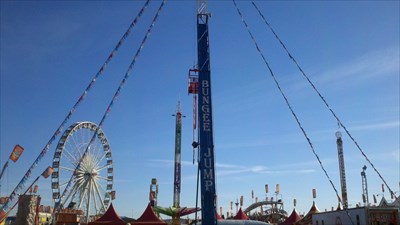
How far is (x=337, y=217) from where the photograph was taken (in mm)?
35875

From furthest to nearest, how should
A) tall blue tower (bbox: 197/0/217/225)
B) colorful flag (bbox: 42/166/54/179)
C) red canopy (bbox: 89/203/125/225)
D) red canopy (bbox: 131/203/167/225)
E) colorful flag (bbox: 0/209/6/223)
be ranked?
colorful flag (bbox: 42/166/54/179) < colorful flag (bbox: 0/209/6/223) < red canopy (bbox: 131/203/167/225) < red canopy (bbox: 89/203/125/225) < tall blue tower (bbox: 197/0/217/225)

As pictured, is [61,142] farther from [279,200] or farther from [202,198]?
[279,200]

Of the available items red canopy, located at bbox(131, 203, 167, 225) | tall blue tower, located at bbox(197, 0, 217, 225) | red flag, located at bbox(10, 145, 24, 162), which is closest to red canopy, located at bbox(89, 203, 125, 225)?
red canopy, located at bbox(131, 203, 167, 225)

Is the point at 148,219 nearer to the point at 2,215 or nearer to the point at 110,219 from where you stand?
the point at 110,219

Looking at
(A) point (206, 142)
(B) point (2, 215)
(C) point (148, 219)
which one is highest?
(A) point (206, 142)

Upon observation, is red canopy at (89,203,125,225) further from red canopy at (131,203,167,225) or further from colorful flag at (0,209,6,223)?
colorful flag at (0,209,6,223)

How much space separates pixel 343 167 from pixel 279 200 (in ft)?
57.1

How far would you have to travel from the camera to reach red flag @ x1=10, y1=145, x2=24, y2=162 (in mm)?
41737

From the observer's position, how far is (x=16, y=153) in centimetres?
4188

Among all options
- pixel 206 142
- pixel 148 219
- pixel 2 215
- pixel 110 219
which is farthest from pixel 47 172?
pixel 206 142

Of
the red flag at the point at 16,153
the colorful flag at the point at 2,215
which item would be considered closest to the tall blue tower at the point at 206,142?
the red flag at the point at 16,153

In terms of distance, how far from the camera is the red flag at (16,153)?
4174 cm

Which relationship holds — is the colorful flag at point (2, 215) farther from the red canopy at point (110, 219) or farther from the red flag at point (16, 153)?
the red canopy at point (110, 219)

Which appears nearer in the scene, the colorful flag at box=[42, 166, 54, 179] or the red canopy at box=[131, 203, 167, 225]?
the red canopy at box=[131, 203, 167, 225]
